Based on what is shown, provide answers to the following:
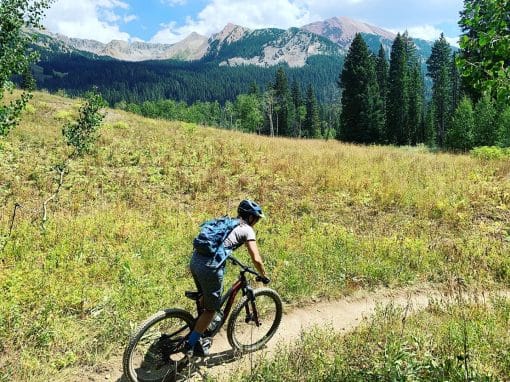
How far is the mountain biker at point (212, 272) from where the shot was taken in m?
5.00

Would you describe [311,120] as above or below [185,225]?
above

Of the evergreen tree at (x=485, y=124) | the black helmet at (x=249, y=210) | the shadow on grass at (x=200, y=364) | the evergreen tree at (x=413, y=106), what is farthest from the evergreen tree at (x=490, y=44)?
the evergreen tree at (x=413, y=106)

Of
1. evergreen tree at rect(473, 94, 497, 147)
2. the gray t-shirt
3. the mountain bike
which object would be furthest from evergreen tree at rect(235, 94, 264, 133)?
the gray t-shirt

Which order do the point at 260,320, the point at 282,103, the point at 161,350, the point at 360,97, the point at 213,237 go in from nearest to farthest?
the point at 213,237 → the point at 161,350 → the point at 260,320 → the point at 360,97 → the point at 282,103

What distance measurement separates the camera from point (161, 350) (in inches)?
205

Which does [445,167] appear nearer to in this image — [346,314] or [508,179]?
[508,179]

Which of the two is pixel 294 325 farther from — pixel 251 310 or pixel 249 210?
pixel 249 210

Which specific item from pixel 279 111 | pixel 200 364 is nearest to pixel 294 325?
pixel 200 364

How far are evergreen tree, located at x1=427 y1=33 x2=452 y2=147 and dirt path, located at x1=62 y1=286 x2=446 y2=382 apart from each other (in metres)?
49.0

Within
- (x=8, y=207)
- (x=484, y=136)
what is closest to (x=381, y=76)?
(x=484, y=136)

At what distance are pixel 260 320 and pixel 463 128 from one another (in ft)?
128

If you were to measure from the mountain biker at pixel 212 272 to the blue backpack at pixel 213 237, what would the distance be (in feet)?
0.33

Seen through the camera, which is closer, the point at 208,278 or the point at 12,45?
the point at 208,278

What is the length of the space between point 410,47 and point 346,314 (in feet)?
214
